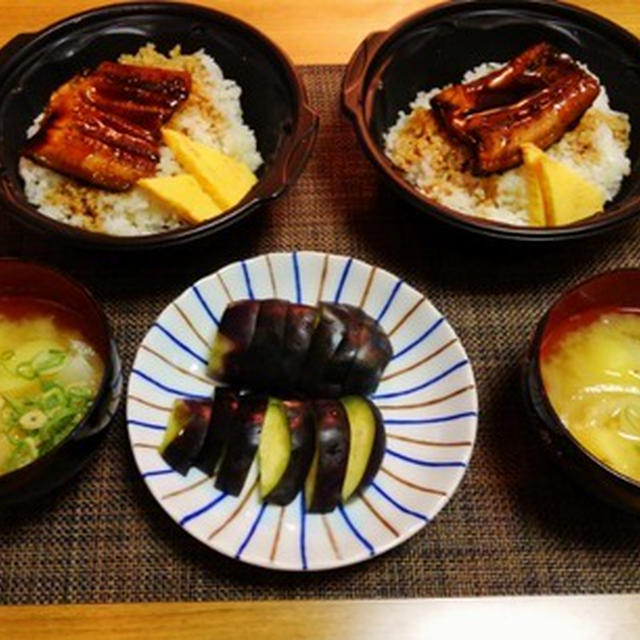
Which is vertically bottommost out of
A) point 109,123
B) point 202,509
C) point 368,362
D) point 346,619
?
point 346,619

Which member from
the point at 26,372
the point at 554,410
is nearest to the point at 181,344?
the point at 26,372

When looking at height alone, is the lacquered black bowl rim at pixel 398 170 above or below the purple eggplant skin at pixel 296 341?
above

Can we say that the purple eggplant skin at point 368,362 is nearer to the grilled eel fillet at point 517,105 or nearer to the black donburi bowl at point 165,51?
the black donburi bowl at point 165,51

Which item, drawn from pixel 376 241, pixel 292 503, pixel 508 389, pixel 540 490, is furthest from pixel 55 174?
pixel 540 490

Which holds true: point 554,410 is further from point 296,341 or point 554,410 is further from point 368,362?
point 296,341

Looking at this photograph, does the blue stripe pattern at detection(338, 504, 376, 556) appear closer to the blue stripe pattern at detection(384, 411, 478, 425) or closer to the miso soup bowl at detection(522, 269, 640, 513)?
the blue stripe pattern at detection(384, 411, 478, 425)

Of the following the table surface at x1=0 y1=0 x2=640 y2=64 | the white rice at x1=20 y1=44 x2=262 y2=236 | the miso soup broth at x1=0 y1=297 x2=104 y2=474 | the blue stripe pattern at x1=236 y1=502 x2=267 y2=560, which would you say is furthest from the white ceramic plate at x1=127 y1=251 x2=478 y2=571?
the table surface at x1=0 y1=0 x2=640 y2=64

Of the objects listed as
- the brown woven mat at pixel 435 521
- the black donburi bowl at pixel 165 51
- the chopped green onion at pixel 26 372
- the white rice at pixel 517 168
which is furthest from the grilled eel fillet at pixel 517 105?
the chopped green onion at pixel 26 372
